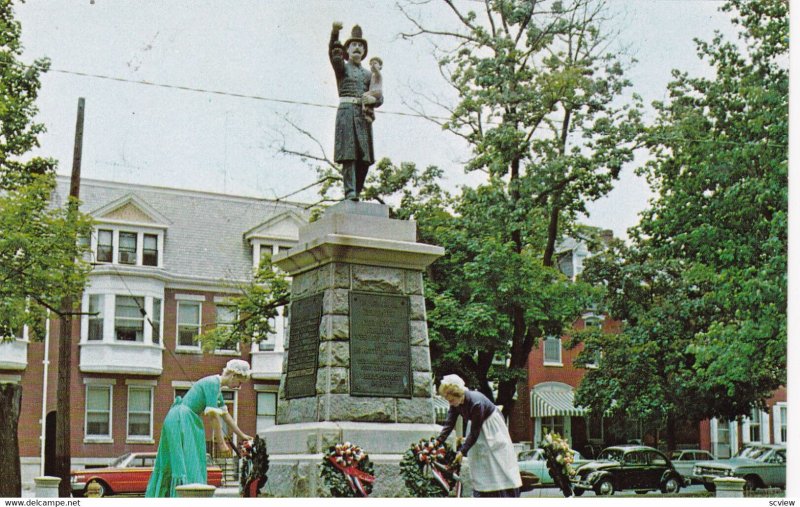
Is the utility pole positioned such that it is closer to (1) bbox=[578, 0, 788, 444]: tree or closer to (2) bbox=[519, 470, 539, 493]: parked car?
(2) bbox=[519, 470, 539, 493]: parked car

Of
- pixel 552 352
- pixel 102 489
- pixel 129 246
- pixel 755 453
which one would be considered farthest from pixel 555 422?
pixel 102 489

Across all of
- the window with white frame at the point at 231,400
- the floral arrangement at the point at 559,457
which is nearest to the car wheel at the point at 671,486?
the window with white frame at the point at 231,400

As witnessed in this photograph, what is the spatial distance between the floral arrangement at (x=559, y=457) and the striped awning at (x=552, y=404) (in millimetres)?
29520

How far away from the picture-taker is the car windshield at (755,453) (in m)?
29.9

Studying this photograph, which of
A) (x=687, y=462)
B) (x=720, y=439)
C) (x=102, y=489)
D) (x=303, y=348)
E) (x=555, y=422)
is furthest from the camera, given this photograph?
(x=720, y=439)

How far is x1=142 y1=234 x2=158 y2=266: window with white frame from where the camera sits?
123 feet

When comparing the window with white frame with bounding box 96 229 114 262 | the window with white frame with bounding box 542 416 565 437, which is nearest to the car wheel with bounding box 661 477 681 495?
the window with white frame with bounding box 542 416 565 437

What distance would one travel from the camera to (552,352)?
144 ft

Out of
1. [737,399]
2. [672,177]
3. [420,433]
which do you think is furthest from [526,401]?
[420,433]

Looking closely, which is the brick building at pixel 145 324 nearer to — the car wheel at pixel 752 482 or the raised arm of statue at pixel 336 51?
the car wheel at pixel 752 482

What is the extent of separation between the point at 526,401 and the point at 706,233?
69.4 ft

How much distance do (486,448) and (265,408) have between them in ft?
98.1

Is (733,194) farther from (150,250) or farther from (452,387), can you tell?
(150,250)

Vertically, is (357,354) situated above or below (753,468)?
above
